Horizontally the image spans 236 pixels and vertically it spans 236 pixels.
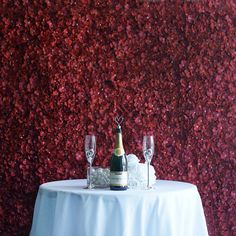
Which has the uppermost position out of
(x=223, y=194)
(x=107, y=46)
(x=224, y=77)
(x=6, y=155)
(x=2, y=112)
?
(x=107, y=46)

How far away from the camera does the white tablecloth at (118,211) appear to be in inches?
87.0

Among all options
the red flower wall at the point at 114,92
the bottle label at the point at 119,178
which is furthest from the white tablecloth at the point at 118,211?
the red flower wall at the point at 114,92

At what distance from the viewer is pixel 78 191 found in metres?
2.29

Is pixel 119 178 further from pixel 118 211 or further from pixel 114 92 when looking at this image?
pixel 114 92

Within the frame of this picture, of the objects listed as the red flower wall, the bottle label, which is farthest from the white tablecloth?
the red flower wall

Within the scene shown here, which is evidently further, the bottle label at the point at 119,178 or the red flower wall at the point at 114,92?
the red flower wall at the point at 114,92

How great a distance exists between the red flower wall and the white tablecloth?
91 cm

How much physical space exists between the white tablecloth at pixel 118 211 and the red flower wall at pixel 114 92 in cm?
91

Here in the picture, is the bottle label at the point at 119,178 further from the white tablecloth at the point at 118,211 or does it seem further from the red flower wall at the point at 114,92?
the red flower wall at the point at 114,92

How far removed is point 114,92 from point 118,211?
123 cm

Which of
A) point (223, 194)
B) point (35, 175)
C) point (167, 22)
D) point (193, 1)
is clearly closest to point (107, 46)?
point (167, 22)

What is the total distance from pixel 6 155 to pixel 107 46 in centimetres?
100

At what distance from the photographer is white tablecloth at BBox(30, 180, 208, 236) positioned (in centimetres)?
221

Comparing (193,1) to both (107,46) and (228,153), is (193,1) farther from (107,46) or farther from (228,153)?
(228,153)
